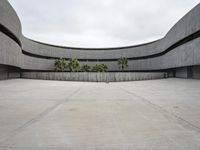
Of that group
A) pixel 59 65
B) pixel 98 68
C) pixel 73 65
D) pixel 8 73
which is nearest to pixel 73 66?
pixel 73 65

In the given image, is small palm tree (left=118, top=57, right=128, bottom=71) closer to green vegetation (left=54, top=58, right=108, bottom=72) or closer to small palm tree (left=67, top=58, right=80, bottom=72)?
green vegetation (left=54, top=58, right=108, bottom=72)

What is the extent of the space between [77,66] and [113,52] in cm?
1353

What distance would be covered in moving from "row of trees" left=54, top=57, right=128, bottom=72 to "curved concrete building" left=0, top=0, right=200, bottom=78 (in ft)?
7.09

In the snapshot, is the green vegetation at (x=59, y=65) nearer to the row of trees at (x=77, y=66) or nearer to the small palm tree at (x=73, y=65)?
the row of trees at (x=77, y=66)

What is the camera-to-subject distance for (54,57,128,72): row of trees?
50.7 meters

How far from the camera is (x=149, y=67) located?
4972 cm

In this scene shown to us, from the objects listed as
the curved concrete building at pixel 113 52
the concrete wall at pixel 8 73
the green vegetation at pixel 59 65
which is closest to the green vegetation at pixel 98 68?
the curved concrete building at pixel 113 52

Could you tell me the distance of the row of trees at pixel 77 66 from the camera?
5066 centimetres

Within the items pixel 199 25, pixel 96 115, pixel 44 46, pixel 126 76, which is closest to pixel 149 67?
pixel 126 76

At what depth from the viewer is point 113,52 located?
57.4 m

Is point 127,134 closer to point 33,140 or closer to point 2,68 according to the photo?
point 33,140

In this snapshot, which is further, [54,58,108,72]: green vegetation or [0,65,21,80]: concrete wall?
[54,58,108,72]: green vegetation

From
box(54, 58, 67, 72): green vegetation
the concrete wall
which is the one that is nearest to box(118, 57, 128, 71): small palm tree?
box(54, 58, 67, 72): green vegetation

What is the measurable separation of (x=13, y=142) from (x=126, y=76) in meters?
27.6
